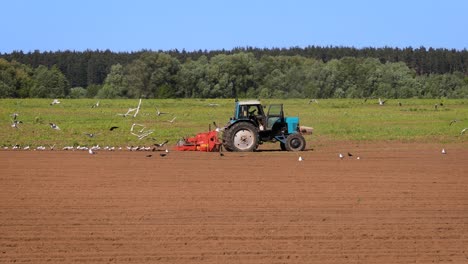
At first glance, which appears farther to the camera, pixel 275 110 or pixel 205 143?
pixel 275 110

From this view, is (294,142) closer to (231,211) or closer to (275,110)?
(275,110)

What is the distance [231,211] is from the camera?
618 inches

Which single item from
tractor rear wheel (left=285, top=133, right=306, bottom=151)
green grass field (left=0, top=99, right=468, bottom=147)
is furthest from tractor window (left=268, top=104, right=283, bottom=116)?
green grass field (left=0, top=99, right=468, bottom=147)

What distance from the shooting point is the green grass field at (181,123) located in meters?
38.9

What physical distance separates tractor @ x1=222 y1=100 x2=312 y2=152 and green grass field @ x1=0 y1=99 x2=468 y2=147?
24.3ft

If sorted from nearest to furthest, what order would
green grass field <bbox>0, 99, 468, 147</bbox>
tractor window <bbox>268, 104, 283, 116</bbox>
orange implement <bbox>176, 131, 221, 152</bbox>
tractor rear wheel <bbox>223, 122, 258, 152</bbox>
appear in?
1. tractor rear wheel <bbox>223, 122, 258, 152</bbox>
2. orange implement <bbox>176, 131, 221, 152</bbox>
3. tractor window <bbox>268, 104, 283, 116</bbox>
4. green grass field <bbox>0, 99, 468, 147</bbox>

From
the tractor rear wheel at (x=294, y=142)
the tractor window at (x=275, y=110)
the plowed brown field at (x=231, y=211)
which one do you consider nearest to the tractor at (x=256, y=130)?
the tractor rear wheel at (x=294, y=142)

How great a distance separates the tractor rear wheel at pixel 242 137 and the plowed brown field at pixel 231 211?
3939mm

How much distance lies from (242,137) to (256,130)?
1.69 ft

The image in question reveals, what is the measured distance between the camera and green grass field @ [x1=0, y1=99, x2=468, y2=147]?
1531 inches

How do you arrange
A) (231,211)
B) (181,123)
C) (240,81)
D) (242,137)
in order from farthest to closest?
(240,81)
(181,123)
(242,137)
(231,211)

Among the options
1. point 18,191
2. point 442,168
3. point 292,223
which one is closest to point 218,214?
point 292,223

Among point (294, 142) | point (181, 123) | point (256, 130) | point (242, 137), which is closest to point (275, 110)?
point (294, 142)

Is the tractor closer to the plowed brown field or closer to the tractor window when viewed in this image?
the tractor window
